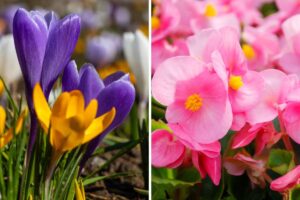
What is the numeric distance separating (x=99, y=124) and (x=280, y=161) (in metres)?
0.16

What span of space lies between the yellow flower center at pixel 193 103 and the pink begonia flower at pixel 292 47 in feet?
0.49

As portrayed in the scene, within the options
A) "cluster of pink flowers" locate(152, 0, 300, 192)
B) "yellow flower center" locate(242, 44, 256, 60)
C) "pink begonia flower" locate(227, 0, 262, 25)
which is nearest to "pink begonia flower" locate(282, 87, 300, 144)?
"cluster of pink flowers" locate(152, 0, 300, 192)

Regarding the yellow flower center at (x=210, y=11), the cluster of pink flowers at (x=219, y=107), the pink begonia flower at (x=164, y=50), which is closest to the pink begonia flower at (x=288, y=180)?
the cluster of pink flowers at (x=219, y=107)

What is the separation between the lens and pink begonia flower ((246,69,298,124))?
1.89 ft

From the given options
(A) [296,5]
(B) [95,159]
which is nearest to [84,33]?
(A) [296,5]

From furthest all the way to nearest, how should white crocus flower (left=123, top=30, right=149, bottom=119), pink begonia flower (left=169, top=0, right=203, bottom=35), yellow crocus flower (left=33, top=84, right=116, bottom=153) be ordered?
pink begonia flower (left=169, top=0, right=203, bottom=35) < white crocus flower (left=123, top=30, right=149, bottom=119) < yellow crocus flower (left=33, top=84, right=116, bottom=153)

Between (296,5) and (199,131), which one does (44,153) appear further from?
(296,5)

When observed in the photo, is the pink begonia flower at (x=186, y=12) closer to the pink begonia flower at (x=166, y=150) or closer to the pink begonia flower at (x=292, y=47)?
the pink begonia flower at (x=292, y=47)

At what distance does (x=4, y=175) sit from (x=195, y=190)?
160 mm

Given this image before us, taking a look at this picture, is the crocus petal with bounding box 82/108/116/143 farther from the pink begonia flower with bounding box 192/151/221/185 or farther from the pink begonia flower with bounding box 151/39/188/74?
the pink begonia flower with bounding box 151/39/188/74

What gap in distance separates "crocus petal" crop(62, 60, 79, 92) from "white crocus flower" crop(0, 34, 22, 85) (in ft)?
0.39

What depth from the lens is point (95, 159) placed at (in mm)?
683

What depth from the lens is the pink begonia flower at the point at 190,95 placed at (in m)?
0.57

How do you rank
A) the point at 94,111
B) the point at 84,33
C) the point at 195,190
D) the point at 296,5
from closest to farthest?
the point at 94,111, the point at 195,190, the point at 296,5, the point at 84,33
